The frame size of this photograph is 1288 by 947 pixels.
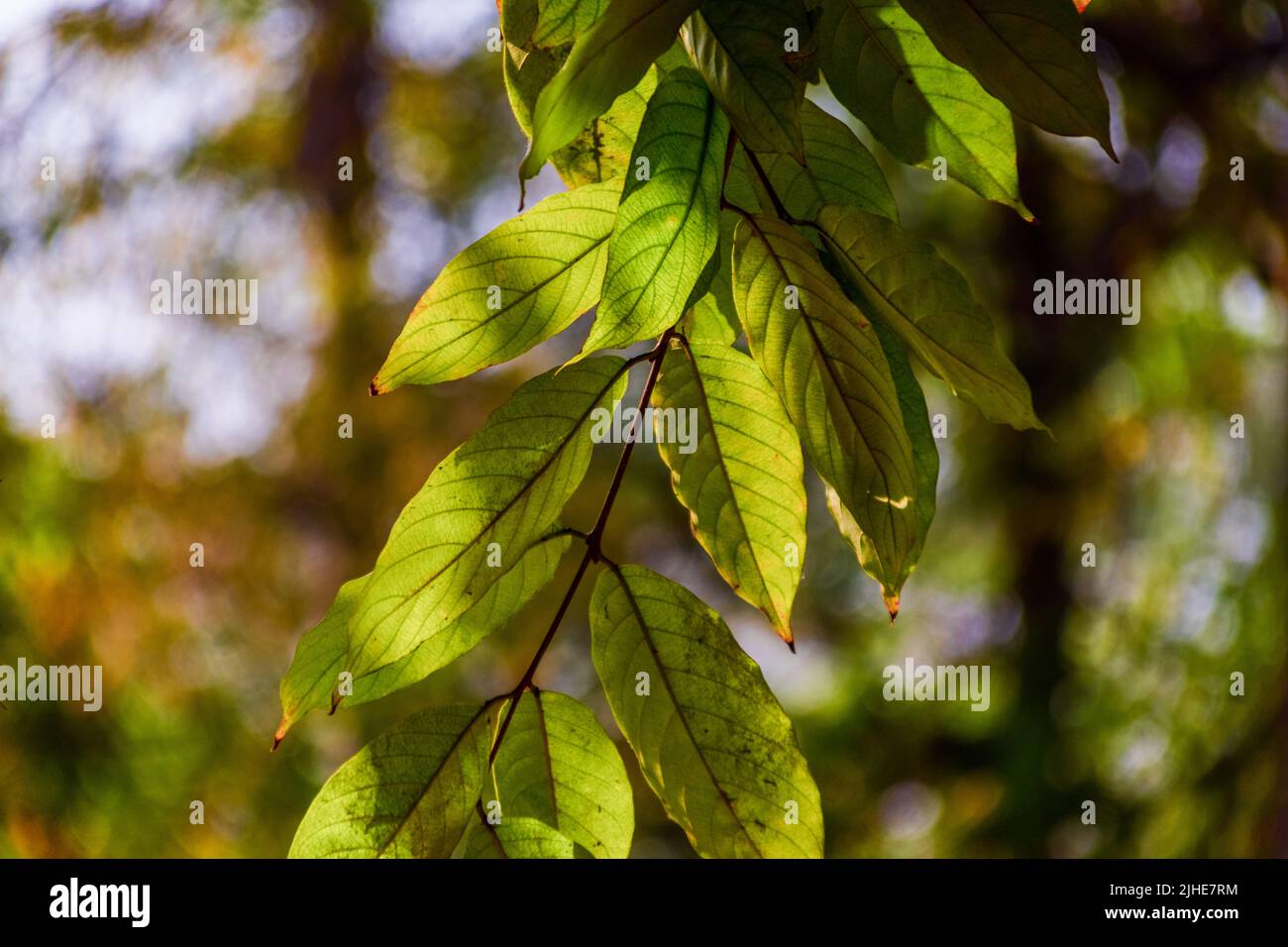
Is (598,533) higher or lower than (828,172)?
lower

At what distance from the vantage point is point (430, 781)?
353mm

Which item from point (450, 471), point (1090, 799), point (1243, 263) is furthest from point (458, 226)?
point (450, 471)

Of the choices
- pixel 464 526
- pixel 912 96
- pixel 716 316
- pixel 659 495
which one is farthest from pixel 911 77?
pixel 659 495

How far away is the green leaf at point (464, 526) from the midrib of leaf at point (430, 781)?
0.05 metres

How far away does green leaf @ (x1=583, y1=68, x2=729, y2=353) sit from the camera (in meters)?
0.31

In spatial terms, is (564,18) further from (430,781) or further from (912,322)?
(430,781)

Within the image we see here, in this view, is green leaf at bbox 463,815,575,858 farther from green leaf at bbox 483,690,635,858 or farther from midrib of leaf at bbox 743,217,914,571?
midrib of leaf at bbox 743,217,914,571

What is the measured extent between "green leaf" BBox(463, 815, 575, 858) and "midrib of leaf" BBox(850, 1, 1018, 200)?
0.27 meters

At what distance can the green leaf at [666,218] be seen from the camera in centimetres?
31

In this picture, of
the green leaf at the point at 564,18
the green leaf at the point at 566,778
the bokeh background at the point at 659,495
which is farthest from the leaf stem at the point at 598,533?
the bokeh background at the point at 659,495

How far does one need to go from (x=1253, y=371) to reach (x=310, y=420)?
2.70 metres

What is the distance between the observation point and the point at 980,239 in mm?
3262

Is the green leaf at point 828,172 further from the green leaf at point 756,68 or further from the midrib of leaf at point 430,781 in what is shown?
the midrib of leaf at point 430,781

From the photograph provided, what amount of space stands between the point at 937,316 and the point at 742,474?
9cm
